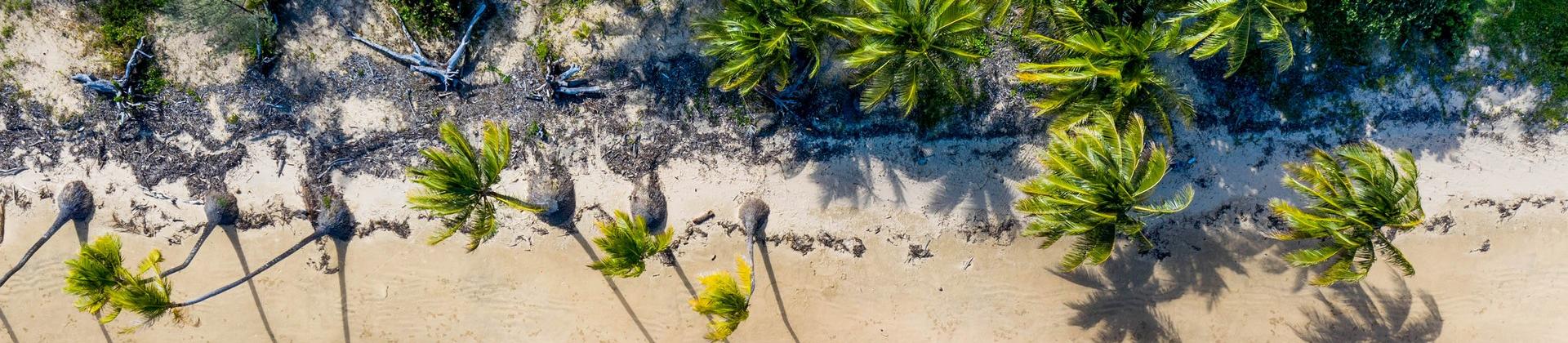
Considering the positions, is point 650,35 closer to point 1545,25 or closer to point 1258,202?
point 1258,202

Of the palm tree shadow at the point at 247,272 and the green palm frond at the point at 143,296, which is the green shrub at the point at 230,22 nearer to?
the palm tree shadow at the point at 247,272

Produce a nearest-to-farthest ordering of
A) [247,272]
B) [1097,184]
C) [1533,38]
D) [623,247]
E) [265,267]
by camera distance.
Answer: [1097,184]
[623,247]
[1533,38]
[265,267]
[247,272]

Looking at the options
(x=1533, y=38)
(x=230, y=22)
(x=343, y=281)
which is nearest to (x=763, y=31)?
(x=343, y=281)

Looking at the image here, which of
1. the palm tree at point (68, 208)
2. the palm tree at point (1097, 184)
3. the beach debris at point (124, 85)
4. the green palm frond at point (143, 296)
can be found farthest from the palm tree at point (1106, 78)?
the palm tree at point (68, 208)

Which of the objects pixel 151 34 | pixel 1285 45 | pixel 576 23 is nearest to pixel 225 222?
pixel 151 34

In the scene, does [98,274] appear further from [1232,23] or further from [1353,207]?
[1353,207]
